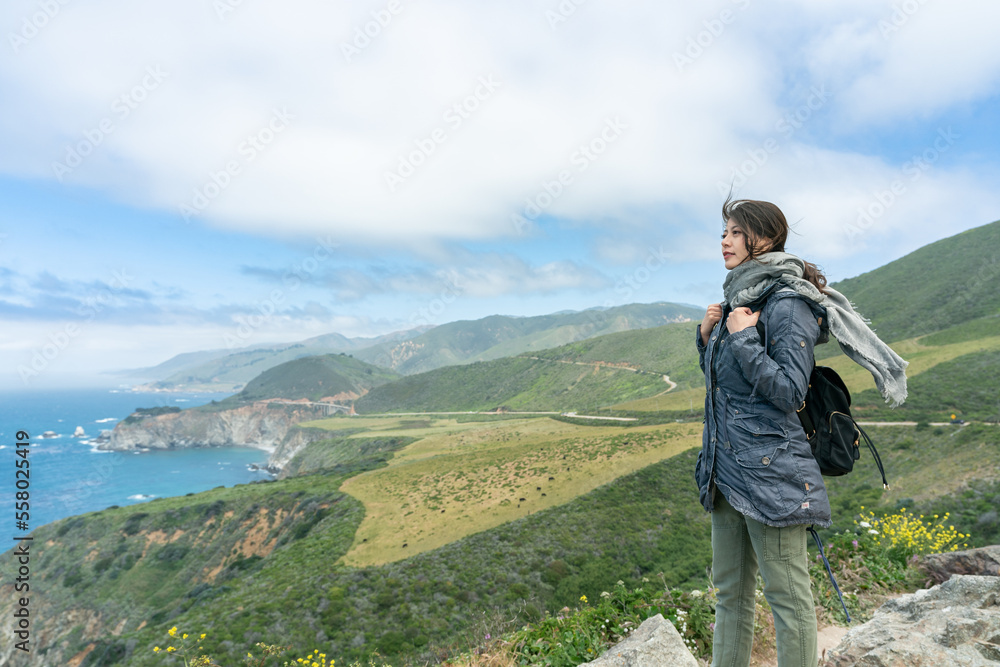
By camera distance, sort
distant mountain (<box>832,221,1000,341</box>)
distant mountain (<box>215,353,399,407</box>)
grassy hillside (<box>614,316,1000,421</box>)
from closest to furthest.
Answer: grassy hillside (<box>614,316,1000,421</box>) → distant mountain (<box>832,221,1000,341</box>) → distant mountain (<box>215,353,399,407</box>)

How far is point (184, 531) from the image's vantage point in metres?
44.4

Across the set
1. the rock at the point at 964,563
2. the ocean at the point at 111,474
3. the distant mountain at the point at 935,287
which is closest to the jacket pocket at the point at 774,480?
the rock at the point at 964,563

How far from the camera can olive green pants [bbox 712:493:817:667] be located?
7.02 feet

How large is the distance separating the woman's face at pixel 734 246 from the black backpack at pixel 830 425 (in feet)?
1.29

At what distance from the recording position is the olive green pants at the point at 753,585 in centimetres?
214

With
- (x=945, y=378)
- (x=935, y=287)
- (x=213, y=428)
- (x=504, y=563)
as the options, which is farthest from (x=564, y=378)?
(x=213, y=428)

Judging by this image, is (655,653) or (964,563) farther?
(964,563)

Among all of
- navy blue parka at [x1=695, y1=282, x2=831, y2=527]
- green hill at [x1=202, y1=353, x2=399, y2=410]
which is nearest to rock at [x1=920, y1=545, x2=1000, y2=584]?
navy blue parka at [x1=695, y1=282, x2=831, y2=527]

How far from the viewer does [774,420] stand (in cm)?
222

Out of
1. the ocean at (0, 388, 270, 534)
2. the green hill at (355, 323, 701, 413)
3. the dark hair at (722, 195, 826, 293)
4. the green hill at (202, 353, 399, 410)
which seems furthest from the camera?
the green hill at (202, 353, 399, 410)

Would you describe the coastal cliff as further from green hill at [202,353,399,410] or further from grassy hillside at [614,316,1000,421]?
grassy hillside at [614,316,1000,421]

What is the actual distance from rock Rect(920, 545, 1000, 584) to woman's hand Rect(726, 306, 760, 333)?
463cm

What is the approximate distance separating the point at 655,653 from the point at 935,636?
168 cm

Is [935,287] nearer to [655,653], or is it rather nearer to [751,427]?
[655,653]
